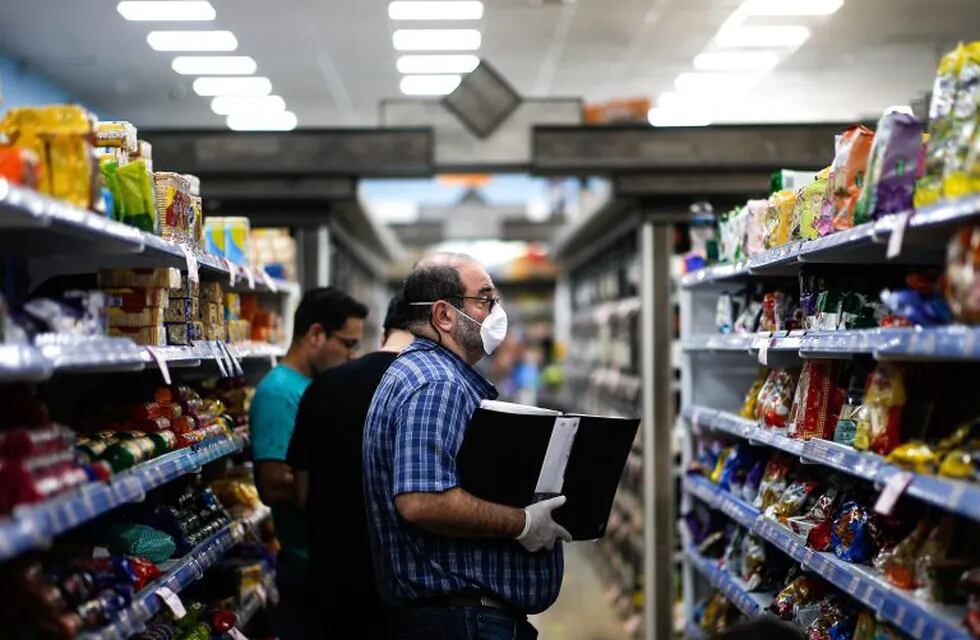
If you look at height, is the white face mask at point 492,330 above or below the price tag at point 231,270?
below

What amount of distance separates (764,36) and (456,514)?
16.1ft

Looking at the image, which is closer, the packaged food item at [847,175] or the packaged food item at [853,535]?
the packaged food item at [847,175]

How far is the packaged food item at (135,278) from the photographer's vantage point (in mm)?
3396

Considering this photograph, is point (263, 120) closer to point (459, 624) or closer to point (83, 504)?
point (459, 624)

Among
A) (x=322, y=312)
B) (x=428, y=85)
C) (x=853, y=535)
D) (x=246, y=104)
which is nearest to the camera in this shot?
(x=853, y=535)

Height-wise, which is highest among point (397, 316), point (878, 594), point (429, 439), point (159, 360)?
point (397, 316)

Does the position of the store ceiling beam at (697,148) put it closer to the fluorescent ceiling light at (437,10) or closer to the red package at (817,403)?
the fluorescent ceiling light at (437,10)

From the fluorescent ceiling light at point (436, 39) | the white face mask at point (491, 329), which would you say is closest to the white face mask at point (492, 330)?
the white face mask at point (491, 329)

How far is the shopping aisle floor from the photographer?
7.83 m

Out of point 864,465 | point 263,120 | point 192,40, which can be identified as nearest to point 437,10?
point 192,40

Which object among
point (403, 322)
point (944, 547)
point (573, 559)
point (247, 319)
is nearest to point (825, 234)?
point (944, 547)

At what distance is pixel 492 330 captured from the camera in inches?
137

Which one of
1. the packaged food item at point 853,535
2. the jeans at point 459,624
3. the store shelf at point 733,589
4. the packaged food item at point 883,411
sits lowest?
the store shelf at point 733,589

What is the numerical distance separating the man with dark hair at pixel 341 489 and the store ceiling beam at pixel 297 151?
2906mm
